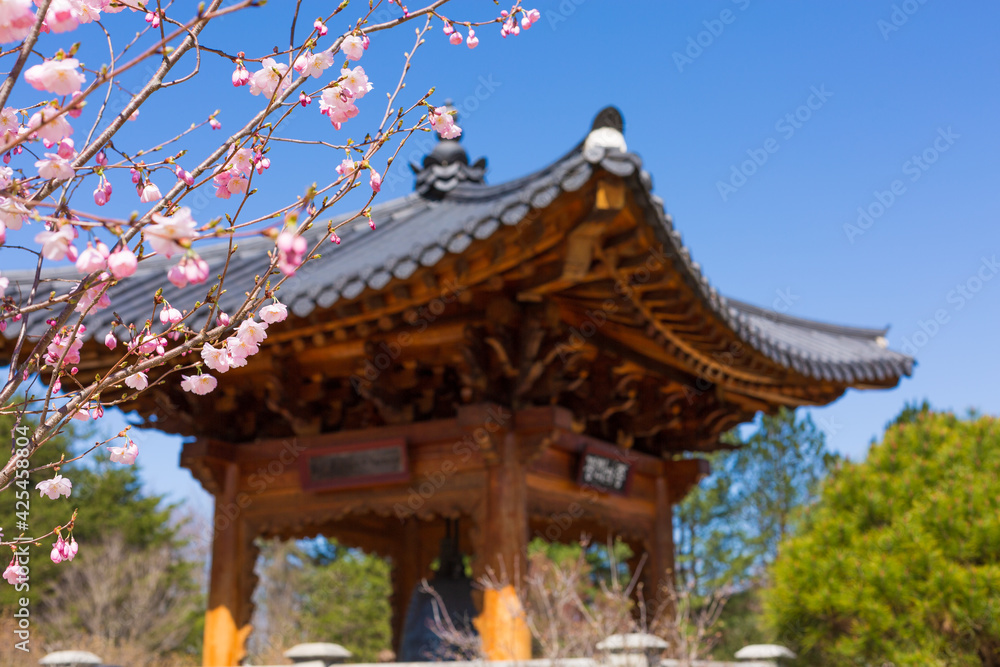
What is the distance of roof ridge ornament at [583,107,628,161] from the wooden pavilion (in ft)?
0.04

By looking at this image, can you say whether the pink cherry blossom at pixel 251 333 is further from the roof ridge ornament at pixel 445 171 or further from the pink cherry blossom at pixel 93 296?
the roof ridge ornament at pixel 445 171

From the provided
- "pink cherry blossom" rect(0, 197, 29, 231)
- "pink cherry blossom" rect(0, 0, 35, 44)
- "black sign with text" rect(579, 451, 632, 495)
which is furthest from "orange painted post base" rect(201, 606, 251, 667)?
"pink cherry blossom" rect(0, 0, 35, 44)

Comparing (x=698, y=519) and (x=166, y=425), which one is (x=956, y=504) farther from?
(x=698, y=519)

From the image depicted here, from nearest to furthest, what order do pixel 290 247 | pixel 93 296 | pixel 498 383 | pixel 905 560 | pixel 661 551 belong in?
pixel 290 247 < pixel 93 296 < pixel 498 383 < pixel 905 560 < pixel 661 551

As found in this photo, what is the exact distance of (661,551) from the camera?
5816mm

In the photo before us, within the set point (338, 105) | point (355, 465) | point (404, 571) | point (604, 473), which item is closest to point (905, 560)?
point (604, 473)

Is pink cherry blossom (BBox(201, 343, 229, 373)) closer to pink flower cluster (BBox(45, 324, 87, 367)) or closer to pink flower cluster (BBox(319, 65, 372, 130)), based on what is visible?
pink flower cluster (BBox(45, 324, 87, 367))

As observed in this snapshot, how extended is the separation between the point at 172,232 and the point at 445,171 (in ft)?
19.4

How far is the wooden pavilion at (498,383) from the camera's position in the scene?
12.3ft

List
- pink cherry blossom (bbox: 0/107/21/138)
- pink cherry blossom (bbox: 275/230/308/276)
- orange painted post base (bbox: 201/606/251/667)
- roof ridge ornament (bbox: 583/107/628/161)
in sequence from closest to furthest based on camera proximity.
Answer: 1. pink cherry blossom (bbox: 275/230/308/276)
2. pink cherry blossom (bbox: 0/107/21/138)
3. roof ridge ornament (bbox: 583/107/628/161)
4. orange painted post base (bbox: 201/606/251/667)

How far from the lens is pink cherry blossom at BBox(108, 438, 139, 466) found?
67.1 inches

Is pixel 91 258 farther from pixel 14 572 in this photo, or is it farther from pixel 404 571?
pixel 404 571

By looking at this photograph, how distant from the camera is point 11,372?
1521 millimetres

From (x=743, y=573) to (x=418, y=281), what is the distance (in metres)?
15.0
